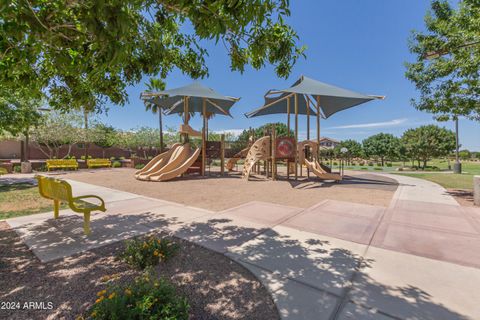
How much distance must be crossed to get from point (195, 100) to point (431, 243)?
15583 millimetres

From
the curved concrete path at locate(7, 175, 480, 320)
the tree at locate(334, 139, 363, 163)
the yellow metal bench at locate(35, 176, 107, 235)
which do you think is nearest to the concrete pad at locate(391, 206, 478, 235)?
the curved concrete path at locate(7, 175, 480, 320)

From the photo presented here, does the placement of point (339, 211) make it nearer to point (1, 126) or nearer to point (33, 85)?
point (33, 85)

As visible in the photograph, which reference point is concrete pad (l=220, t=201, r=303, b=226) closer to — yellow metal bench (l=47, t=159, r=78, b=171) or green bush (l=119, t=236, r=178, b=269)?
green bush (l=119, t=236, r=178, b=269)

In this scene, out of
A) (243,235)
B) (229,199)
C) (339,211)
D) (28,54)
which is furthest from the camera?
(229,199)

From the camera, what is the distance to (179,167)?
13711mm

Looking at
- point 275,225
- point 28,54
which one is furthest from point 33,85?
point 275,225

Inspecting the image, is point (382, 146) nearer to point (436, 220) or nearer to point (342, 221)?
point (436, 220)

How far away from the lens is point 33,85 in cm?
407

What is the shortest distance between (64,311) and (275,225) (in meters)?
3.82

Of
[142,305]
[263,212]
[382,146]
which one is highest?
[382,146]

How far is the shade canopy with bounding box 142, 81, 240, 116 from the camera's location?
14.3 meters

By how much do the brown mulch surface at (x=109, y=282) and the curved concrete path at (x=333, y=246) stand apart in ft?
0.74

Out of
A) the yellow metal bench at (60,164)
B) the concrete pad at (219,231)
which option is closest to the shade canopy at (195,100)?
the yellow metal bench at (60,164)

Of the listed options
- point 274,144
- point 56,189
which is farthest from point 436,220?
point 56,189
